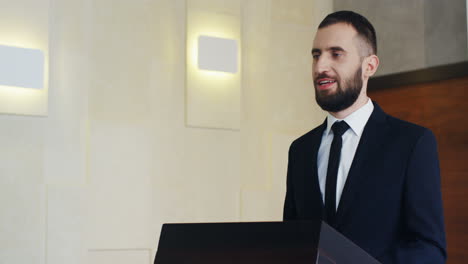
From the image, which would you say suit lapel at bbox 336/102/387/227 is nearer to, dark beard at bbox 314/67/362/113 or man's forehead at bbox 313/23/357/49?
dark beard at bbox 314/67/362/113

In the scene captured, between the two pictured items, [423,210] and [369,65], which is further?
[369,65]

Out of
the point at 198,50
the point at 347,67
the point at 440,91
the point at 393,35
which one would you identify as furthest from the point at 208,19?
the point at 347,67

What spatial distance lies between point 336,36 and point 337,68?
86 mm

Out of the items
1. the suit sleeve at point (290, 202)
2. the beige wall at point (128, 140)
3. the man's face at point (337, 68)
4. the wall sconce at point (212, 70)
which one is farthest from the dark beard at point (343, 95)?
the wall sconce at point (212, 70)

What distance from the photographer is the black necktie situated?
179cm

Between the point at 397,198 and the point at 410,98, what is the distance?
2529 mm

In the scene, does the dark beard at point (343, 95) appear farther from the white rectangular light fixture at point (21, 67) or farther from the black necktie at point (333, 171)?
the white rectangular light fixture at point (21, 67)

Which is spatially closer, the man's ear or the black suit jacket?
the black suit jacket

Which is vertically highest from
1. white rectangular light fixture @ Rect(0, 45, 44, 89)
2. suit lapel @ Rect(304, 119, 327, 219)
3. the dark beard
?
white rectangular light fixture @ Rect(0, 45, 44, 89)

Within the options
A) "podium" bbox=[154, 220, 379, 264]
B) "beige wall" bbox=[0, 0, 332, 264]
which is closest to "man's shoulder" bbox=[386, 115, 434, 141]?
"podium" bbox=[154, 220, 379, 264]

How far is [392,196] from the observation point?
175cm

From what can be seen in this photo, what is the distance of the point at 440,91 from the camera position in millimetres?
3984

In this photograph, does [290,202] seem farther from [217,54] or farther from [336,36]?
[217,54]

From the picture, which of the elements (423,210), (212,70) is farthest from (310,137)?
(212,70)
